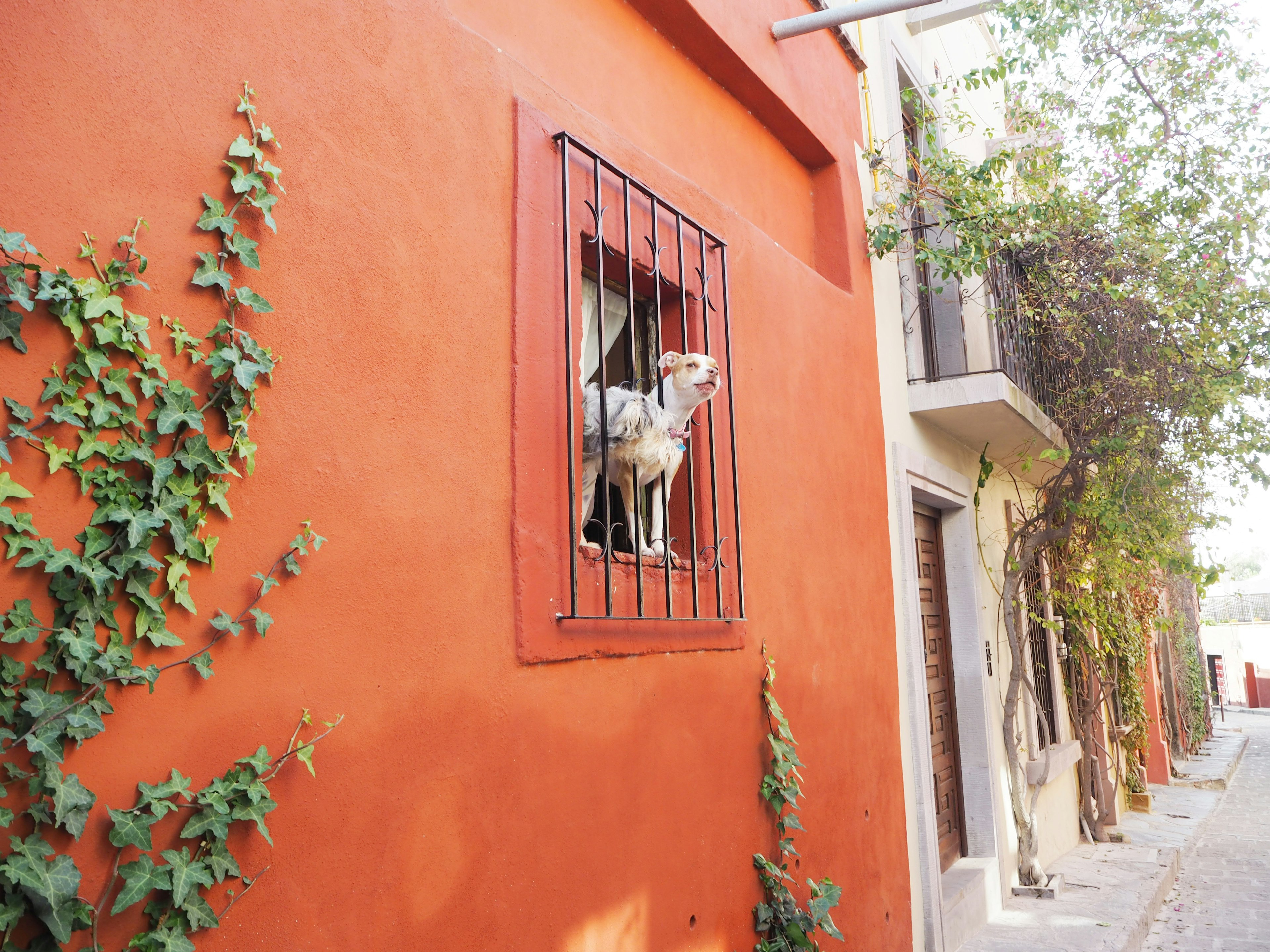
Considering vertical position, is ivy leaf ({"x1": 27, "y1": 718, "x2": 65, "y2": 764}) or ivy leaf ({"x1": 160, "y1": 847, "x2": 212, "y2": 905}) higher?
ivy leaf ({"x1": 27, "y1": 718, "x2": 65, "y2": 764})

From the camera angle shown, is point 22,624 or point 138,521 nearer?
point 22,624

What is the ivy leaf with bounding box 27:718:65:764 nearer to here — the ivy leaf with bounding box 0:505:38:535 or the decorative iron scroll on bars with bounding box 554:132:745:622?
the ivy leaf with bounding box 0:505:38:535

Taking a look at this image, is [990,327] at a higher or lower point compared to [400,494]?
higher

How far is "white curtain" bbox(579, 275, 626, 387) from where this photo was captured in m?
3.72

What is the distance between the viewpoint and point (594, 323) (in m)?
3.79

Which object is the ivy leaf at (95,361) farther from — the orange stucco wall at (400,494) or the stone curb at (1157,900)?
the stone curb at (1157,900)

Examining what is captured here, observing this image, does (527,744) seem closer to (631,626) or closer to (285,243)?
(631,626)

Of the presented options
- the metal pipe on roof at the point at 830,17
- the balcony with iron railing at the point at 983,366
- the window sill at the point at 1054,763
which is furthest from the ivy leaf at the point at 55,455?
the window sill at the point at 1054,763

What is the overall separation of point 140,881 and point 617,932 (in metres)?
1.67

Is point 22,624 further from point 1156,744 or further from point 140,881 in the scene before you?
point 1156,744

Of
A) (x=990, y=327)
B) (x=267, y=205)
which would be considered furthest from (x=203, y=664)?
(x=990, y=327)

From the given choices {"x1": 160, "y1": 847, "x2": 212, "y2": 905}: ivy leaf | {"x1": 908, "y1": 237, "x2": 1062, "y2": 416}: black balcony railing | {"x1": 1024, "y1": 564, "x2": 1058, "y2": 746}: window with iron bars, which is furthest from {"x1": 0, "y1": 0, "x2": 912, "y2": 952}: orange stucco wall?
{"x1": 1024, "y1": 564, "x2": 1058, "y2": 746}: window with iron bars

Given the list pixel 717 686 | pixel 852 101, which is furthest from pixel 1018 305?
pixel 717 686

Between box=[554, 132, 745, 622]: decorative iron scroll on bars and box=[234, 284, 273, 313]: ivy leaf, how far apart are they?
107cm
